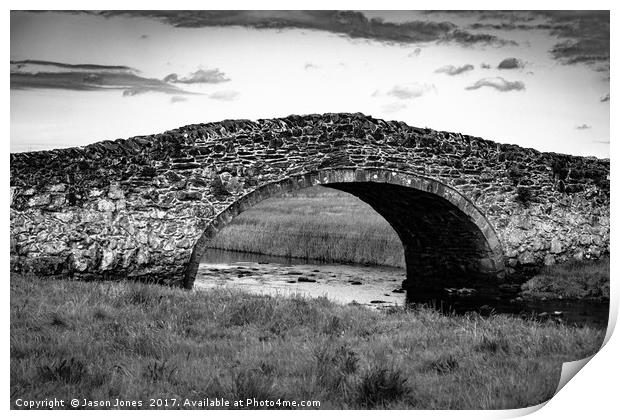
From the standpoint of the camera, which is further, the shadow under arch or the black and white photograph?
the shadow under arch

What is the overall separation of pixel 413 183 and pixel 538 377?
7539 millimetres

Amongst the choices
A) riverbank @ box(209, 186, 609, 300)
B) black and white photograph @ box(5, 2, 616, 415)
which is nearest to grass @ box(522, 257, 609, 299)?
black and white photograph @ box(5, 2, 616, 415)

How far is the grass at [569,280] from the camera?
14.1 metres

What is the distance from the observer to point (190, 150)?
12.3 m

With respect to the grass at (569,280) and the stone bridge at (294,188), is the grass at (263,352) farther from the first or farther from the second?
the grass at (569,280)

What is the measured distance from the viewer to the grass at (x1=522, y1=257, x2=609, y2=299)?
1412 centimetres

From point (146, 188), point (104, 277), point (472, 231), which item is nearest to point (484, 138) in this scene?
point (472, 231)

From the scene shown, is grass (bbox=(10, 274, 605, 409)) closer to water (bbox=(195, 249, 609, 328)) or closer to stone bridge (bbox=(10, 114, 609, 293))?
stone bridge (bbox=(10, 114, 609, 293))

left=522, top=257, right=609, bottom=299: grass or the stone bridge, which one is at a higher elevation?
the stone bridge

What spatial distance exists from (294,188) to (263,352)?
5823mm

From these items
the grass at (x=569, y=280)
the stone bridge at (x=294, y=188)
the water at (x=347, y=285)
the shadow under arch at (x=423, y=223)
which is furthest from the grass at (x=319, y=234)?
the grass at (x=569, y=280)

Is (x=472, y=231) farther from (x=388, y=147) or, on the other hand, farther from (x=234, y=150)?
(x=234, y=150)

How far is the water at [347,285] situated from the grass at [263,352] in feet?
7.26

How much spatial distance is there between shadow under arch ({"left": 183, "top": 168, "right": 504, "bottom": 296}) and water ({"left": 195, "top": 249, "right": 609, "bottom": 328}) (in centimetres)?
73
